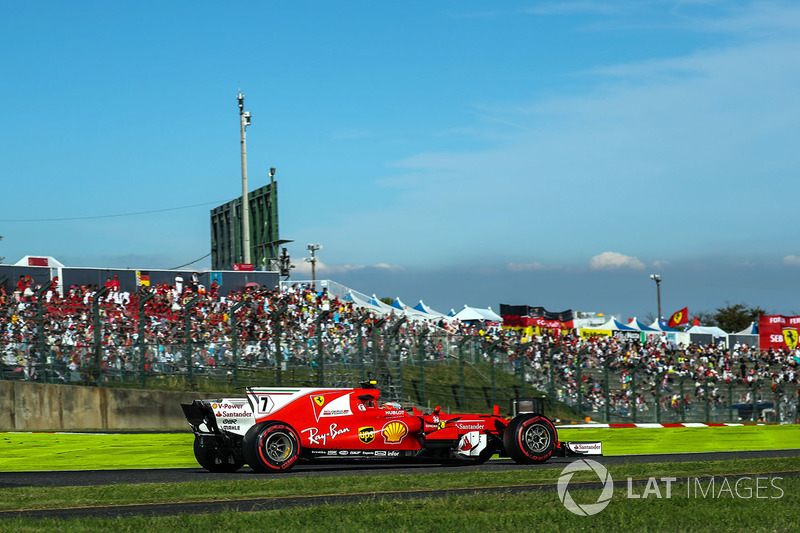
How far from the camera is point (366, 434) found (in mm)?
13078

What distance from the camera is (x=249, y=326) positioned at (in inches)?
988

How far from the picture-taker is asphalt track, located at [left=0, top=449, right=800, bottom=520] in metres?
8.72

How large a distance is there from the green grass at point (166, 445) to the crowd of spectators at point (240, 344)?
496 cm

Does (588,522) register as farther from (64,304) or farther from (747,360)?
(747,360)

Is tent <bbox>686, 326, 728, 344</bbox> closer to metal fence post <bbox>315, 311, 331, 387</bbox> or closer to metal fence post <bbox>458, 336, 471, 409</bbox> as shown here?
metal fence post <bbox>458, 336, 471, 409</bbox>

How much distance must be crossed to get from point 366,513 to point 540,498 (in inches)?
71.9

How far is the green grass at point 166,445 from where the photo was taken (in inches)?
585

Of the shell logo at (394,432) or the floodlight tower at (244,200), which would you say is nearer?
the shell logo at (394,432)

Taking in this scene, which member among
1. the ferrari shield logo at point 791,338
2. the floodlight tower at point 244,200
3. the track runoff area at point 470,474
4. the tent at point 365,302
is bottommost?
the track runoff area at point 470,474

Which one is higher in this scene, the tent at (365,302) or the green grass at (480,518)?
the tent at (365,302)

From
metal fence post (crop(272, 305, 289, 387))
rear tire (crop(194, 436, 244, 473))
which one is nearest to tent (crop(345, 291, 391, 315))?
metal fence post (crop(272, 305, 289, 387))

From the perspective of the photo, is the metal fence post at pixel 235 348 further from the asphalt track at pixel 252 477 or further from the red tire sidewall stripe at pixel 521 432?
the red tire sidewall stripe at pixel 521 432

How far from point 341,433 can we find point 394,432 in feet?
2.58

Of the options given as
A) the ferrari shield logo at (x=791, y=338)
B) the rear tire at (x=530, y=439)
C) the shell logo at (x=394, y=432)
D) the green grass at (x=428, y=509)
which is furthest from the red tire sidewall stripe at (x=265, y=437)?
the ferrari shield logo at (x=791, y=338)
